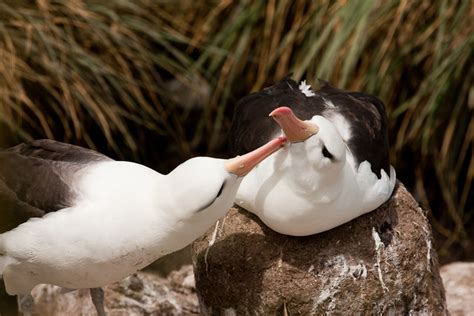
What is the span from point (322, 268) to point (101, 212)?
119 cm

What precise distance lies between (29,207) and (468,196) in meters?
4.08

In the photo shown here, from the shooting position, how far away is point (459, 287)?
7051 millimetres

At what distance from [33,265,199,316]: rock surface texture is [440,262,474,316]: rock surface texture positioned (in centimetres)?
167

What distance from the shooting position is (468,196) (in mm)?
8234

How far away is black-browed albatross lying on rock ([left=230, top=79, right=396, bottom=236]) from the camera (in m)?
5.26

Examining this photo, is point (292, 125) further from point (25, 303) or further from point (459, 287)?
point (459, 287)

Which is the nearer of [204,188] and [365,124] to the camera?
[204,188]

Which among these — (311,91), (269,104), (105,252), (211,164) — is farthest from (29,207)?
(311,91)

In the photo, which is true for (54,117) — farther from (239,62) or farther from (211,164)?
(211,164)

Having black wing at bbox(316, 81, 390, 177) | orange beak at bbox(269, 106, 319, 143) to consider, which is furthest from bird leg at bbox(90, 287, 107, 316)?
black wing at bbox(316, 81, 390, 177)

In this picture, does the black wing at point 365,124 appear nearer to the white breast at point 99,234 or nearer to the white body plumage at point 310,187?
the white body plumage at point 310,187

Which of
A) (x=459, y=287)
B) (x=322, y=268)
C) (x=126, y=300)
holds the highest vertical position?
(x=322, y=268)

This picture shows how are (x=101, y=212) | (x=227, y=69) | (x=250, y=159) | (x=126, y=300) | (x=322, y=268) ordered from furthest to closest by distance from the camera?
(x=227, y=69) → (x=126, y=300) → (x=322, y=268) → (x=101, y=212) → (x=250, y=159)

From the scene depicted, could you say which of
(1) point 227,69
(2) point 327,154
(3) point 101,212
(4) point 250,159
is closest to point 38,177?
(3) point 101,212
